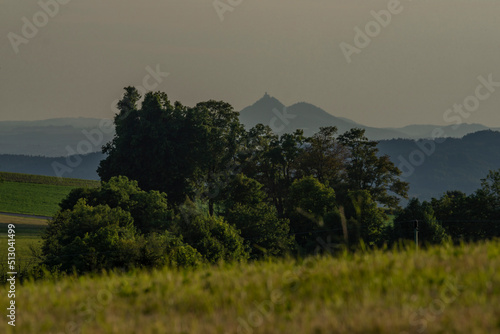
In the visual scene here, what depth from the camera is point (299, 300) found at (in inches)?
286

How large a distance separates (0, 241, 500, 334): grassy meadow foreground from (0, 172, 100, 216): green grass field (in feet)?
310

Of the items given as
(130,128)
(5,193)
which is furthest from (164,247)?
(5,193)

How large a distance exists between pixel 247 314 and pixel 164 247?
141 ft

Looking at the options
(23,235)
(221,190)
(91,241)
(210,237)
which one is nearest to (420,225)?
(210,237)

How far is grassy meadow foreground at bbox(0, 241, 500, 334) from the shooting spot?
6141 millimetres

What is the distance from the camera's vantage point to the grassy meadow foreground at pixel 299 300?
614 cm

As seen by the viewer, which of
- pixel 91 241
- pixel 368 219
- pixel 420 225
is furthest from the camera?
pixel 368 219

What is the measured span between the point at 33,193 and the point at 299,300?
120793 millimetres

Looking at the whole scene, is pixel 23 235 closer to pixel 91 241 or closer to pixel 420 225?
pixel 91 241

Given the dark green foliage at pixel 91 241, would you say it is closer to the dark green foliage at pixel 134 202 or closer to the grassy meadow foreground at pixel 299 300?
the dark green foliage at pixel 134 202

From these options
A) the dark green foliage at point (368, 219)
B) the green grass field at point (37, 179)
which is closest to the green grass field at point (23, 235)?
the green grass field at point (37, 179)

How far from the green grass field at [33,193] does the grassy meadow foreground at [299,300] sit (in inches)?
3725

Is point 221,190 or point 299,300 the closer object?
point 299,300

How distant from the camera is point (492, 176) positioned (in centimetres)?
7719
